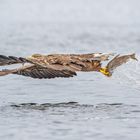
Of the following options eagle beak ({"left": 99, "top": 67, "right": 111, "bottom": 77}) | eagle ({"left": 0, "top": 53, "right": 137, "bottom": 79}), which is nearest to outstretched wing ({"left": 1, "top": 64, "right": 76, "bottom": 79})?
eagle ({"left": 0, "top": 53, "right": 137, "bottom": 79})

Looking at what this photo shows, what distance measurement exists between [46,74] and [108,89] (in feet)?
16.2

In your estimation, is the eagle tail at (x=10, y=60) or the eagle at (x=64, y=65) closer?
the eagle tail at (x=10, y=60)

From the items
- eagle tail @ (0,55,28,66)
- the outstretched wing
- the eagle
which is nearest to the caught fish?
the eagle

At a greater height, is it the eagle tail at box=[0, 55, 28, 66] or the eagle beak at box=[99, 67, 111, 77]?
the eagle tail at box=[0, 55, 28, 66]

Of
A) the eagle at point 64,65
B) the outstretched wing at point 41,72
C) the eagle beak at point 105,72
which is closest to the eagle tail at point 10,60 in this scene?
the eagle at point 64,65

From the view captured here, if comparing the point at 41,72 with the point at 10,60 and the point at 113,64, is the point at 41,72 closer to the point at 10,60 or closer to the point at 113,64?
the point at 10,60

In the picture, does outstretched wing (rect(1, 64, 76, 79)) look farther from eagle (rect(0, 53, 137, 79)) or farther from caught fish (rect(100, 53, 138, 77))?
caught fish (rect(100, 53, 138, 77))

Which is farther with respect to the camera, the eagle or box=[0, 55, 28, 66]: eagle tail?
the eagle

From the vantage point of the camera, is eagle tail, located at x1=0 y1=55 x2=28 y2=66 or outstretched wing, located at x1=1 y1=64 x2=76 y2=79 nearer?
eagle tail, located at x1=0 y1=55 x2=28 y2=66

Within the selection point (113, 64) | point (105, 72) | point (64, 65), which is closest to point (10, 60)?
point (64, 65)

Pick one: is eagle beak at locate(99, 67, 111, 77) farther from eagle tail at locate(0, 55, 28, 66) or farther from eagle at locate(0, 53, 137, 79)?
eagle tail at locate(0, 55, 28, 66)

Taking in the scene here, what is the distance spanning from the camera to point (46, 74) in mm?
22547

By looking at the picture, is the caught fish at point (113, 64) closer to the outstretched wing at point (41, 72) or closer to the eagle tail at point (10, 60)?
the outstretched wing at point (41, 72)

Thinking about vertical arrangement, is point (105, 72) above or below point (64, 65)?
below
